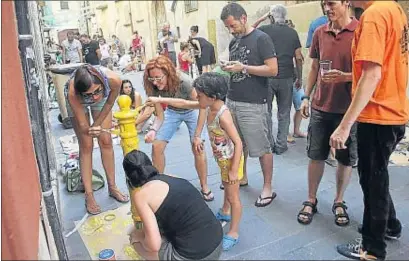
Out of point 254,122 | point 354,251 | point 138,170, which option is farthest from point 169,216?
point 254,122

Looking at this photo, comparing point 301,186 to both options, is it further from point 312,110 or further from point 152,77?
point 152,77

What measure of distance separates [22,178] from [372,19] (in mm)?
1825

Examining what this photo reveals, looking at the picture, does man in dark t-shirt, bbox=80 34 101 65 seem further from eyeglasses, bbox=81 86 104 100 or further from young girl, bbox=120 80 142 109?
eyeglasses, bbox=81 86 104 100

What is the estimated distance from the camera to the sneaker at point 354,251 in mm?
2477

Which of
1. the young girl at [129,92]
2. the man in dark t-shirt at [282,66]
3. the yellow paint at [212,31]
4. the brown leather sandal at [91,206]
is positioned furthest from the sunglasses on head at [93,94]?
the yellow paint at [212,31]

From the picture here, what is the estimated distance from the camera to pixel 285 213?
321cm

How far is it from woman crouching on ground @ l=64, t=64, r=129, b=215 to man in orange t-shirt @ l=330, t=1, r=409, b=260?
69.9 inches

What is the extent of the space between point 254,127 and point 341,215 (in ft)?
3.08

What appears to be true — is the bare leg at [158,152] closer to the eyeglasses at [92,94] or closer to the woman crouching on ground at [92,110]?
the woman crouching on ground at [92,110]

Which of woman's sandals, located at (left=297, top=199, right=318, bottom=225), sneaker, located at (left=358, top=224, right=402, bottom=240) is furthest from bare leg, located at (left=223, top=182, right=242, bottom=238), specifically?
sneaker, located at (left=358, top=224, right=402, bottom=240)

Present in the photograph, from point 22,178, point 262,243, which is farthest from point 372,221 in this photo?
point 22,178

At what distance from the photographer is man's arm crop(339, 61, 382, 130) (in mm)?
2063

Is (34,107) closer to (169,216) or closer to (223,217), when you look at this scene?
(169,216)

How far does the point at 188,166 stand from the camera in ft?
15.0
